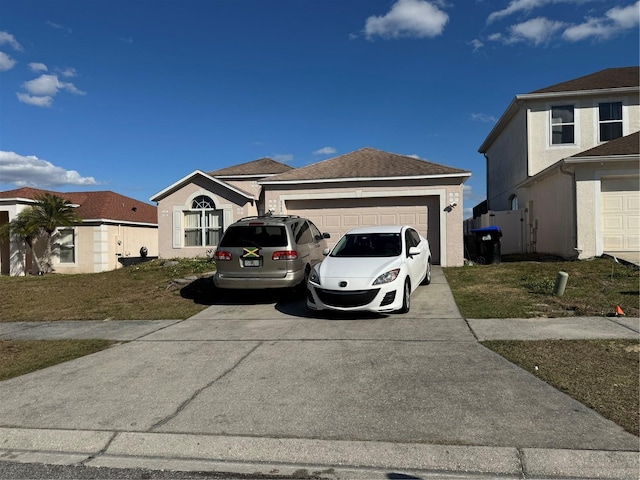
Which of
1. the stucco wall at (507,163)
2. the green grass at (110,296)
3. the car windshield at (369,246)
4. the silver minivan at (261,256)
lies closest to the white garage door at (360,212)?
the green grass at (110,296)

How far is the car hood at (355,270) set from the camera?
305 inches

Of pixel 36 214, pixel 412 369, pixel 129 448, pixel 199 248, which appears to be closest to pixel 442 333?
pixel 412 369

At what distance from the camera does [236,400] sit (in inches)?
181

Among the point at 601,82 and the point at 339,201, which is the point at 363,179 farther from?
the point at 601,82

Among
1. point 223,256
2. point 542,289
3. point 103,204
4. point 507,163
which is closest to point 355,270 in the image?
point 223,256

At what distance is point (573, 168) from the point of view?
45.5 feet

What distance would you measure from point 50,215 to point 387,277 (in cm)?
1835

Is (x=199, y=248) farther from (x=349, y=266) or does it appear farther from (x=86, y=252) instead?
(x=349, y=266)

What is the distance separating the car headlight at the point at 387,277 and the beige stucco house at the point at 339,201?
274 inches

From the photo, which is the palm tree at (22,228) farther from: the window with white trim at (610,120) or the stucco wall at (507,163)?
the window with white trim at (610,120)

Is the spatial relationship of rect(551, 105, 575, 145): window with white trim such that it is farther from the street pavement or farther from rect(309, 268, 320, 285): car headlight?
rect(309, 268, 320, 285): car headlight

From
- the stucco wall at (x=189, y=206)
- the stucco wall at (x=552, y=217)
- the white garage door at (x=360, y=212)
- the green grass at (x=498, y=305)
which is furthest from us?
the stucco wall at (x=189, y=206)

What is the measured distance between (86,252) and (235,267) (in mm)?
15449

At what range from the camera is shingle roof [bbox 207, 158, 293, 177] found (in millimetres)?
21266
